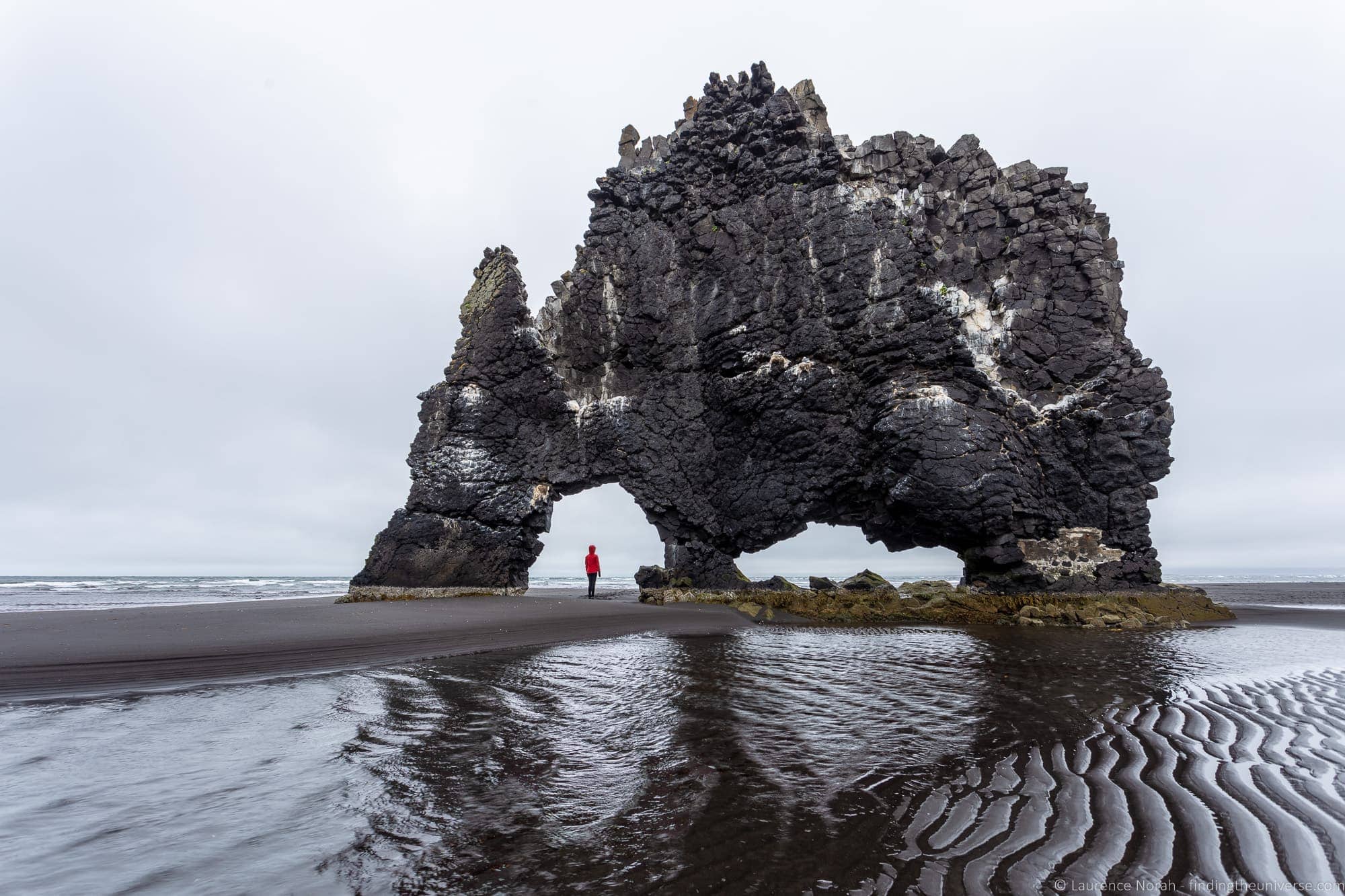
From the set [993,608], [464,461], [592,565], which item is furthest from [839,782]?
[464,461]

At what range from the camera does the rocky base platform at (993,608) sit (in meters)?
17.3

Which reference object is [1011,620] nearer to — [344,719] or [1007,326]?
[1007,326]

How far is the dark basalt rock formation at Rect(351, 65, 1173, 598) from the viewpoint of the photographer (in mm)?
24672

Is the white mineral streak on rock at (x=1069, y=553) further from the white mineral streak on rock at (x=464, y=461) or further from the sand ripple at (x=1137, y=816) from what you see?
the white mineral streak on rock at (x=464, y=461)

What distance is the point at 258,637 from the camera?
1045cm

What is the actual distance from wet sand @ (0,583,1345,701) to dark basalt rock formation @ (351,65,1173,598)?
7.23m

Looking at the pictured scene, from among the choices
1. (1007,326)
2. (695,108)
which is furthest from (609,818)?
(695,108)

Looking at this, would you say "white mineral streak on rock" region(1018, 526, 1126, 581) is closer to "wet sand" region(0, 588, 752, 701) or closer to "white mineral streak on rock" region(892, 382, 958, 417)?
"white mineral streak on rock" region(892, 382, 958, 417)

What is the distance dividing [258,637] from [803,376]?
2228 centimetres

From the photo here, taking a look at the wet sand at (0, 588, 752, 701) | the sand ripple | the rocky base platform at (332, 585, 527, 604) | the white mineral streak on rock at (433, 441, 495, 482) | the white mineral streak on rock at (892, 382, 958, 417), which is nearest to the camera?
the sand ripple

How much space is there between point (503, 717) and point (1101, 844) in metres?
4.81

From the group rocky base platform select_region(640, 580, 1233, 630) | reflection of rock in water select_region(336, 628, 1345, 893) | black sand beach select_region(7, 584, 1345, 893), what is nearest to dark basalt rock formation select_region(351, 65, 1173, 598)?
rocky base platform select_region(640, 580, 1233, 630)

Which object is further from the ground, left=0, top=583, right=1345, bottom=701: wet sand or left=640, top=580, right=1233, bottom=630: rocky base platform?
left=0, top=583, right=1345, bottom=701: wet sand

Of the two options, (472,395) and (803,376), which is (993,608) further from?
(472,395)
